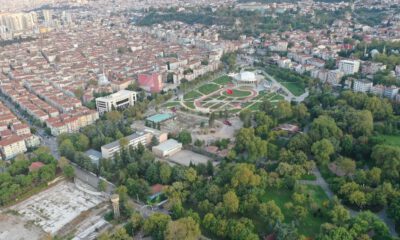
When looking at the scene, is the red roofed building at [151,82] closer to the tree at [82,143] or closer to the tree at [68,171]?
the tree at [82,143]

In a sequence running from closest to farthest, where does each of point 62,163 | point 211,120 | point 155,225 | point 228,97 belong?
point 155,225 → point 62,163 → point 211,120 → point 228,97

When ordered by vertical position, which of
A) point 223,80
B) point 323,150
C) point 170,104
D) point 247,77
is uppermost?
point 247,77

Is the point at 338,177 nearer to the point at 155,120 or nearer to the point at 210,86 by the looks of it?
the point at 155,120

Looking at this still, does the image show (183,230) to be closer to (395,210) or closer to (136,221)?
(136,221)

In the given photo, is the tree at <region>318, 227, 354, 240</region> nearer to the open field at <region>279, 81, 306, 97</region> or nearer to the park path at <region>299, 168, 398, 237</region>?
the park path at <region>299, 168, 398, 237</region>

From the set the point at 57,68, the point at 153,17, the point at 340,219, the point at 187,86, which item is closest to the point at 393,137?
the point at 340,219

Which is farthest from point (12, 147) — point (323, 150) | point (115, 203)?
point (323, 150)
